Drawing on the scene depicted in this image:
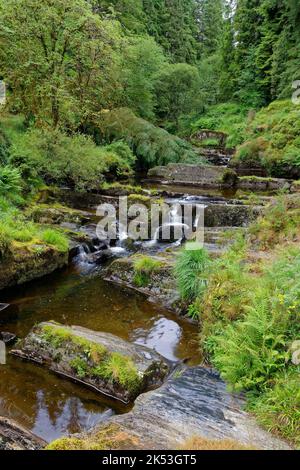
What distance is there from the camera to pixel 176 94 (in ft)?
97.3

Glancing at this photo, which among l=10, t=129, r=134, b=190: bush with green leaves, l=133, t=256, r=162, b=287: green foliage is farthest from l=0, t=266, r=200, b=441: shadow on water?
l=10, t=129, r=134, b=190: bush with green leaves

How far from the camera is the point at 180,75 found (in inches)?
1101

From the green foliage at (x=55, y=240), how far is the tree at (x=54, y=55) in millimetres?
7275

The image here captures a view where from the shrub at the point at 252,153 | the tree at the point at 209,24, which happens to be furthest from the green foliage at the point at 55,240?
the tree at the point at 209,24

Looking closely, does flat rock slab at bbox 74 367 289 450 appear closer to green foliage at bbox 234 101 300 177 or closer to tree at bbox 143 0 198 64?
green foliage at bbox 234 101 300 177

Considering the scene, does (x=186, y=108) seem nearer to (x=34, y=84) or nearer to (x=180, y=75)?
(x=180, y=75)

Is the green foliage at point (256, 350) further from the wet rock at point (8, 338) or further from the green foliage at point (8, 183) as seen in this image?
the green foliage at point (8, 183)

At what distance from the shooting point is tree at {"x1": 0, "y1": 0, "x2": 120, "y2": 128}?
14408 millimetres

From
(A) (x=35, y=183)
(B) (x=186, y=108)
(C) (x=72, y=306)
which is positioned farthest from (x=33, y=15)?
(B) (x=186, y=108)

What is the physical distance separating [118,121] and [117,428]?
19161mm

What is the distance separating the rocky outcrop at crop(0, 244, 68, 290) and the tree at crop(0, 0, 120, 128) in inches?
313

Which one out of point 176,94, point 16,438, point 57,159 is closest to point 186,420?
point 16,438

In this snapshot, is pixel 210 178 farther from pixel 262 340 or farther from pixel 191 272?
pixel 262 340

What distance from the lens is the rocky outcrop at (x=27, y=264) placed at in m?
8.52
